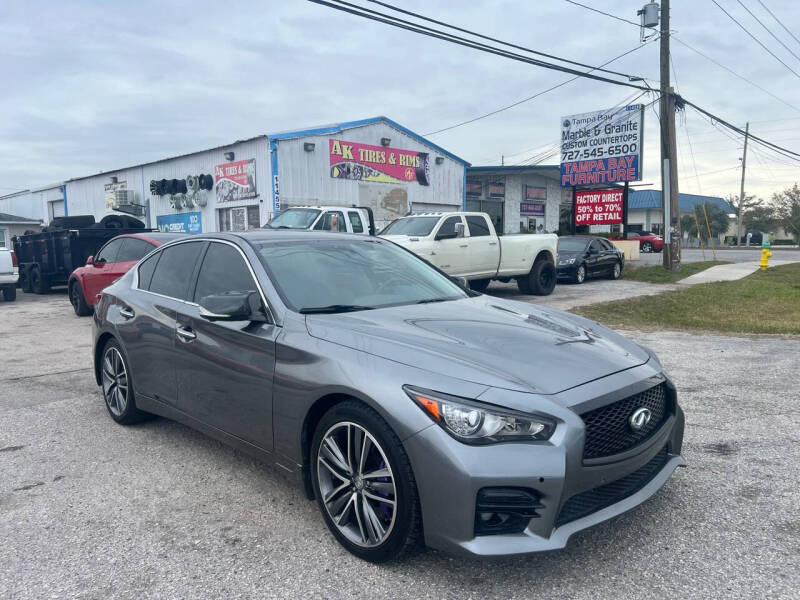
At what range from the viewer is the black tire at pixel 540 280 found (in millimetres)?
14961

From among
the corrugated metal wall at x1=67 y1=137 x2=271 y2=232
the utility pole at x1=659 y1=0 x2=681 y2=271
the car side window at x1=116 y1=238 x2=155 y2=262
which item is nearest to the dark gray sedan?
the car side window at x1=116 y1=238 x2=155 y2=262

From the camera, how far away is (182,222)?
24828 mm

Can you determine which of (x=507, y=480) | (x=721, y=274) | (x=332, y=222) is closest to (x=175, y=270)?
(x=507, y=480)

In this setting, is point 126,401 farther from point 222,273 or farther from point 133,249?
point 133,249

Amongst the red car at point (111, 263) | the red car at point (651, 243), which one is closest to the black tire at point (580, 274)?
the red car at point (111, 263)

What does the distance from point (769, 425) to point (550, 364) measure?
9.57 feet

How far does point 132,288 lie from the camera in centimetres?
498

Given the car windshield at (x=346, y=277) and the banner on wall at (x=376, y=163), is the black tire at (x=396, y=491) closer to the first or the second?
the car windshield at (x=346, y=277)

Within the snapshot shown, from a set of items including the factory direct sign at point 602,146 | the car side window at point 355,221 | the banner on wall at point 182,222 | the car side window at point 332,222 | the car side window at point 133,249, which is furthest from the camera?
the factory direct sign at point 602,146

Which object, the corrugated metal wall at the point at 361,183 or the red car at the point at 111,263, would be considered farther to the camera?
the corrugated metal wall at the point at 361,183

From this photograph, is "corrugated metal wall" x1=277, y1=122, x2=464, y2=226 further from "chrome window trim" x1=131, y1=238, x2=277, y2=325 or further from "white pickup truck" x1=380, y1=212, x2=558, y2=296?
"chrome window trim" x1=131, y1=238, x2=277, y2=325

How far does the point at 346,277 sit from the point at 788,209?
8780 centimetres

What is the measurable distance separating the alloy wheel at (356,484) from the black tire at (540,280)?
40.7 feet

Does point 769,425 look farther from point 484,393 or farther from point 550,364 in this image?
point 484,393
